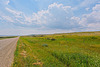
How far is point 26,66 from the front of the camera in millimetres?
5242

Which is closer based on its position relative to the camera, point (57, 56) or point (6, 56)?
point (6, 56)

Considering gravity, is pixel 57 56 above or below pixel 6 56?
below

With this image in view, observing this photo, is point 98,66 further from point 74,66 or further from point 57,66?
point 57,66

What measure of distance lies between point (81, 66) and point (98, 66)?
4.57 feet

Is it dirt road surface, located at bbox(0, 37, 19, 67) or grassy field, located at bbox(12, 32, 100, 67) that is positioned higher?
dirt road surface, located at bbox(0, 37, 19, 67)

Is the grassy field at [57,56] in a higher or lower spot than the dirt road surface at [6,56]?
lower

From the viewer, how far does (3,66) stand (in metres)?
5.26

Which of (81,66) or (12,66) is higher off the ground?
(12,66)

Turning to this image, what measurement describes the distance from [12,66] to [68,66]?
512cm

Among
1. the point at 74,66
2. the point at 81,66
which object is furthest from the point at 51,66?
the point at 81,66

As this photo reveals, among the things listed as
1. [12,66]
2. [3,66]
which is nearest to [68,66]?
[12,66]

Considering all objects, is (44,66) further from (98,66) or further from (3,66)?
(98,66)

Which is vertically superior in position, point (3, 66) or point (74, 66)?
point (3, 66)

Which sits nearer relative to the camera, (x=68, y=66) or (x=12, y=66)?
(x=12, y=66)
